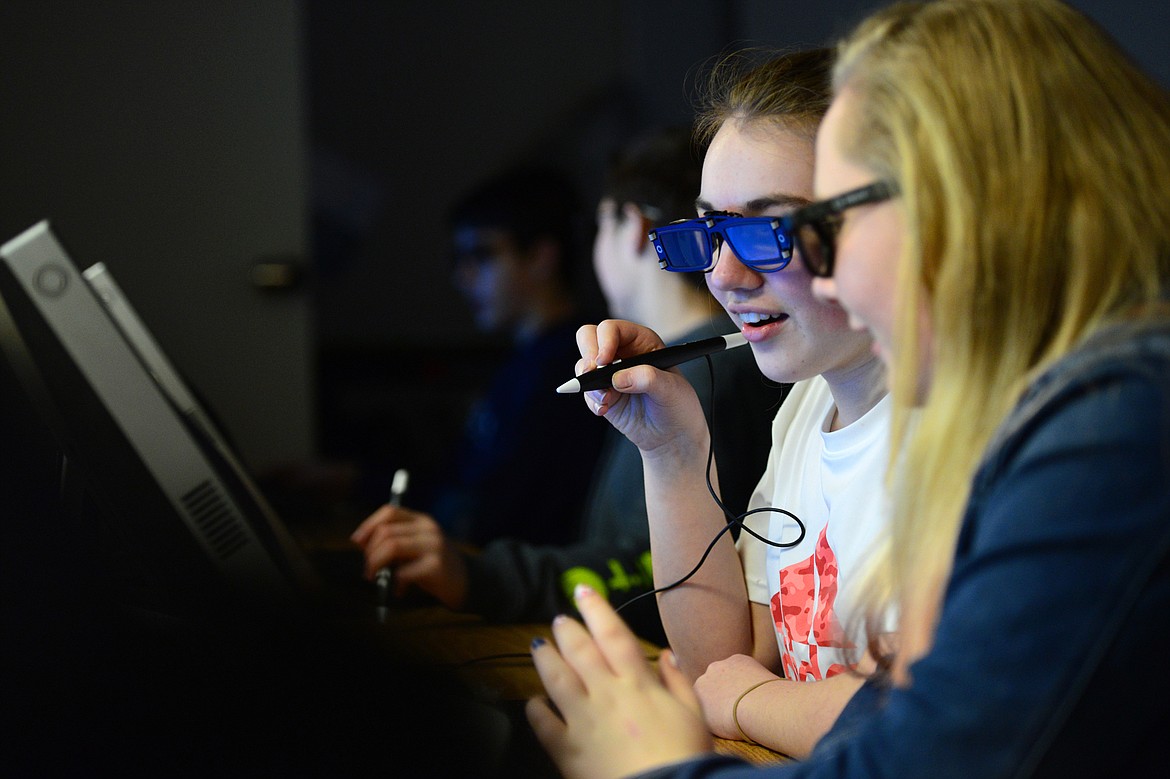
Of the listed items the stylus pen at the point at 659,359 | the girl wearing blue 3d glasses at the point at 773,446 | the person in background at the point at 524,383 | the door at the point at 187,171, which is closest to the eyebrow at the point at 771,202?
the girl wearing blue 3d glasses at the point at 773,446

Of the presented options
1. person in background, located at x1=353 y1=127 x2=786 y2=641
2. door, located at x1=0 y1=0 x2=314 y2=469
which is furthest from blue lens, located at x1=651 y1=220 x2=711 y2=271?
door, located at x1=0 y1=0 x2=314 y2=469

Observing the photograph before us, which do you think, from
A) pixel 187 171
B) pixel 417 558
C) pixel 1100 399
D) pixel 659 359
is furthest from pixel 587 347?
pixel 187 171

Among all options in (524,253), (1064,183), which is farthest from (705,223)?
(524,253)

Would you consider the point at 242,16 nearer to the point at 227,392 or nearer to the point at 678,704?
the point at 227,392

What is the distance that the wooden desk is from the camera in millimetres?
932

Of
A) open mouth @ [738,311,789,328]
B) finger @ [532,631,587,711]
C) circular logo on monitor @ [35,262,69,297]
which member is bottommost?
finger @ [532,631,587,711]

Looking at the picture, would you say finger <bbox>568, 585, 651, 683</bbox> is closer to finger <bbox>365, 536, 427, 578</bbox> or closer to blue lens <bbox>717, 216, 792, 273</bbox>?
blue lens <bbox>717, 216, 792, 273</bbox>

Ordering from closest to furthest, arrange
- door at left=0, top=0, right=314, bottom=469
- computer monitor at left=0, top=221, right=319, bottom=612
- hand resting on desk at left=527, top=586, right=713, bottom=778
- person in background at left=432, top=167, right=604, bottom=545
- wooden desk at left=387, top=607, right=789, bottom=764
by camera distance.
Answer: hand resting on desk at left=527, top=586, right=713, bottom=778
computer monitor at left=0, top=221, right=319, bottom=612
wooden desk at left=387, top=607, right=789, bottom=764
person in background at left=432, top=167, right=604, bottom=545
door at left=0, top=0, right=314, bottom=469

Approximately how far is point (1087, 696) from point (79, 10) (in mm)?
2740

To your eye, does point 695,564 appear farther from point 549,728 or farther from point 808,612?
point 549,728

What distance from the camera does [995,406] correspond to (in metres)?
0.61

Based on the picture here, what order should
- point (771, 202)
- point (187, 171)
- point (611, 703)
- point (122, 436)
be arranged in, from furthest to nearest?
1. point (187, 171)
2. point (771, 202)
3. point (122, 436)
4. point (611, 703)

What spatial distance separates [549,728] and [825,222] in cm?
38

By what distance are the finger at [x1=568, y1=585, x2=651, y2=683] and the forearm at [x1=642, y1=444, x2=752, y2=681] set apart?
1.25ft
